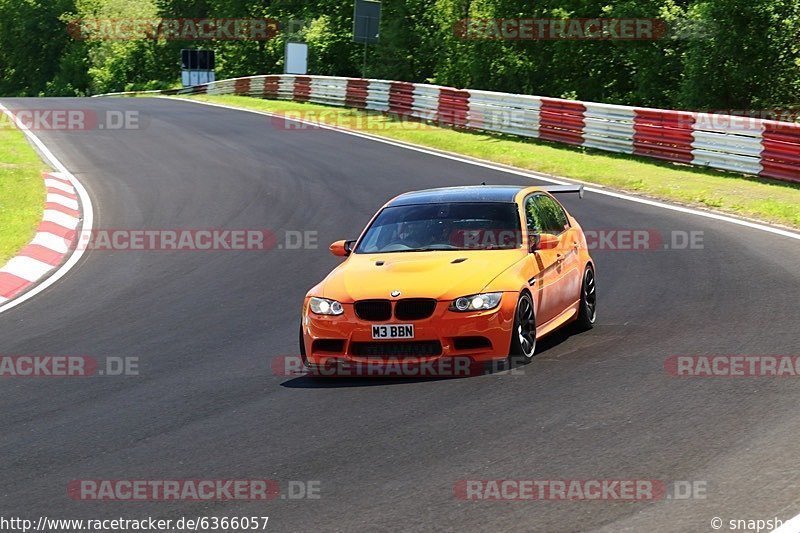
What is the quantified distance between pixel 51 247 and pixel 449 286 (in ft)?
29.9

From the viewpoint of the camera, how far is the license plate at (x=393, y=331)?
9570mm

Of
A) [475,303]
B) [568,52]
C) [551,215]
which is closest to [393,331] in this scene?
[475,303]

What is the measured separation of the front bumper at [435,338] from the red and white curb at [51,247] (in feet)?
18.2

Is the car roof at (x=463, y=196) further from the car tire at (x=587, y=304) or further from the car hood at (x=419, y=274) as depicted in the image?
the car tire at (x=587, y=304)

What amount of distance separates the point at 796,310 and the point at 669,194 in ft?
30.2

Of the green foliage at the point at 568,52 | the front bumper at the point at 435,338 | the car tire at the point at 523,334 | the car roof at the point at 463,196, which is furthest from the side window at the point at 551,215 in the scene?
the green foliage at the point at 568,52

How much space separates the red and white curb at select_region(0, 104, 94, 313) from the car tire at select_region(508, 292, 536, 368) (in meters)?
6.58

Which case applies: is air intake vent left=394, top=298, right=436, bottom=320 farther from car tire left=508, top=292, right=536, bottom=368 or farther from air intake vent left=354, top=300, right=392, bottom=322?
car tire left=508, top=292, right=536, bottom=368

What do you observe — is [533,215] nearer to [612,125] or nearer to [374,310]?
[374,310]

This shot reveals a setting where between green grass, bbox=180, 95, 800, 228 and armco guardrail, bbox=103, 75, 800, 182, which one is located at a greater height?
armco guardrail, bbox=103, 75, 800, 182

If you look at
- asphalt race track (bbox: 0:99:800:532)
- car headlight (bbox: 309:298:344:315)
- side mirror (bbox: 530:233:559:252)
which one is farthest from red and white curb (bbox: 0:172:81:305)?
side mirror (bbox: 530:233:559:252)

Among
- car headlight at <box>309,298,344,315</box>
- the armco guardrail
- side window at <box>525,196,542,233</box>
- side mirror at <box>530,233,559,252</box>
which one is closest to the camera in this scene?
car headlight at <box>309,298,344,315</box>

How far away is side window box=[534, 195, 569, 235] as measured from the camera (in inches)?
456

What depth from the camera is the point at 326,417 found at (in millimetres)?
8414
